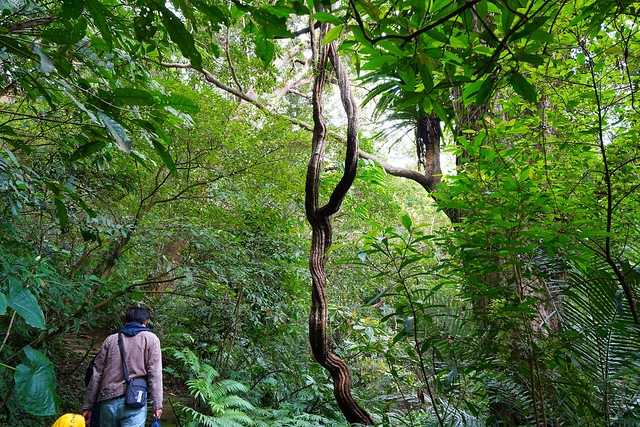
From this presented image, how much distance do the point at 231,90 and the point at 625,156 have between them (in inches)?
131

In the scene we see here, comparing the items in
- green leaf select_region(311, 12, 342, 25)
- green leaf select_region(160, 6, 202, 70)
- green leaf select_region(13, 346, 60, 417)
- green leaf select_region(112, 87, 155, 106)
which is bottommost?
green leaf select_region(13, 346, 60, 417)

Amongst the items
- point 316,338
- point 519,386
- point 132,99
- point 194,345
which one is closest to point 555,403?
point 519,386

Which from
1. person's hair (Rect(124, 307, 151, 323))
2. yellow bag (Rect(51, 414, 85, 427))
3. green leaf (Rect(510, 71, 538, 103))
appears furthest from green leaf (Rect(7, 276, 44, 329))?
person's hair (Rect(124, 307, 151, 323))

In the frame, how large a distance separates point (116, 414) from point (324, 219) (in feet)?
5.68

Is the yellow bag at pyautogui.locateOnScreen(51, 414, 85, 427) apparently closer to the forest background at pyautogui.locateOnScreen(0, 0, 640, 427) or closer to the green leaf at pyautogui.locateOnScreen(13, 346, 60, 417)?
the forest background at pyautogui.locateOnScreen(0, 0, 640, 427)

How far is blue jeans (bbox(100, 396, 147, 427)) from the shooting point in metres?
2.54

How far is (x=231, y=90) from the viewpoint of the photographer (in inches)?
163

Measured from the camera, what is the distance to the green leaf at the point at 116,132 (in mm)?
747

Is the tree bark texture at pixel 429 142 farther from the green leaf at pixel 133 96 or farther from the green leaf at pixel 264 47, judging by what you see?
the green leaf at pixel 133 96

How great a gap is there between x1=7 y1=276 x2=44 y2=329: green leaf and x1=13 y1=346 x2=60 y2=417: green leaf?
5 cm

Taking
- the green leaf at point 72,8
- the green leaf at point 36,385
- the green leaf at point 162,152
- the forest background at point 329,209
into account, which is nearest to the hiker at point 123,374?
the forest background at point 329,209

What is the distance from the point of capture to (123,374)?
8.48 feet

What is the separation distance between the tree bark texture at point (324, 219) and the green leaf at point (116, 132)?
1.80 m

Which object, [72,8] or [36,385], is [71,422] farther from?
[72,8]
